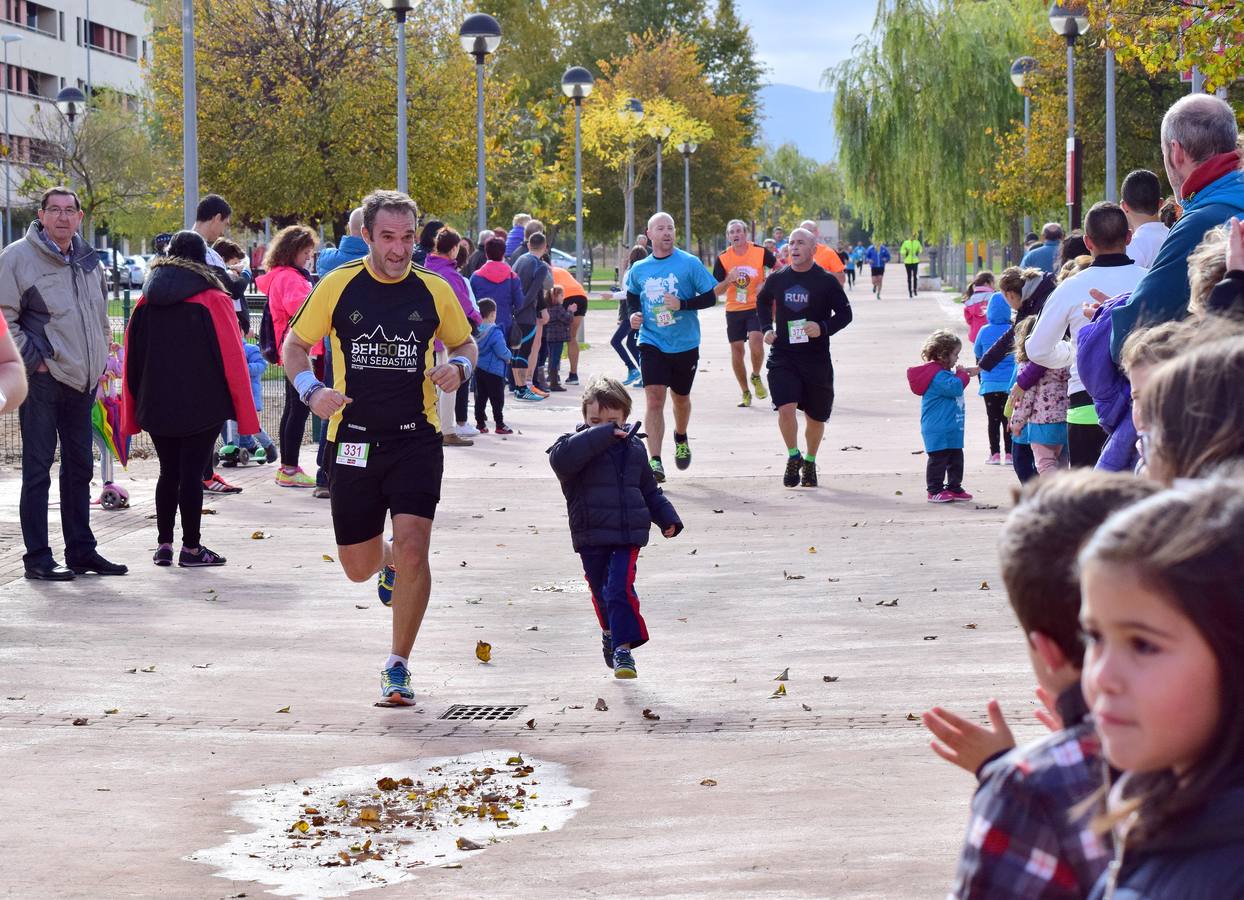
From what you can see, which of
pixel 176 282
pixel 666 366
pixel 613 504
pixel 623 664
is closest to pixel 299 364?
pixel 613 504

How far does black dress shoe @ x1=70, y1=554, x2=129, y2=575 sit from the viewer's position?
10.8 m

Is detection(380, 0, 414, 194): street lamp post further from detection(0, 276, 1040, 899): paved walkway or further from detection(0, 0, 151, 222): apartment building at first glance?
detection(0, 0, 151, 222): apartment building

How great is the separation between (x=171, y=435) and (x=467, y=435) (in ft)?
26.6

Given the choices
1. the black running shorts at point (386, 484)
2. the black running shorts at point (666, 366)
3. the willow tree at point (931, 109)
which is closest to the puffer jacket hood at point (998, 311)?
the black running shorts at point (666, 366)

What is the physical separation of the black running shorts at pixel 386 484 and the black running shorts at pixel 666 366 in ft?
24.6

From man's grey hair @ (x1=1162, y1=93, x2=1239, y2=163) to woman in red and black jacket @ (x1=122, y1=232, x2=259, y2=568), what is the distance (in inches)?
250

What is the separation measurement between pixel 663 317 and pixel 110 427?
4285 millimetres

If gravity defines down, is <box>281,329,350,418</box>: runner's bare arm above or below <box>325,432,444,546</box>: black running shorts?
above

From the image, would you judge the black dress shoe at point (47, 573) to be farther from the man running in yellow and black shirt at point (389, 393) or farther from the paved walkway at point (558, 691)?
the man running in yellow and black shirt at point (389, 393)

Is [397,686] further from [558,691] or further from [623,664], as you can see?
[623,664]

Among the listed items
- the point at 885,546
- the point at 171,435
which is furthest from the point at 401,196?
the point at 885,546

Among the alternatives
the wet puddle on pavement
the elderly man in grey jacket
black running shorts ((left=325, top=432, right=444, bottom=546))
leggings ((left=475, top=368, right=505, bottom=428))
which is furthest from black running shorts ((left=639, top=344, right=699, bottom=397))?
the wet puddle on pavement

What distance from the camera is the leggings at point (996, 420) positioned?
49.6 feet

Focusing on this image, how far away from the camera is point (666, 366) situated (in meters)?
15.4
